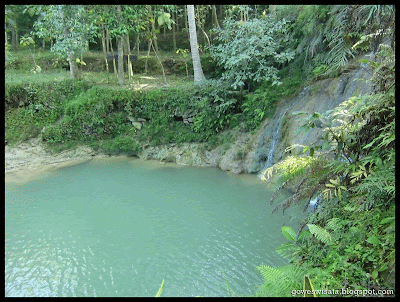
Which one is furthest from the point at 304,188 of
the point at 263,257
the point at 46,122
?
the point at 46,122

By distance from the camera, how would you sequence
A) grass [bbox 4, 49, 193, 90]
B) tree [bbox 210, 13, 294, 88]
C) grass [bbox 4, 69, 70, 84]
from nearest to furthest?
tree [bbox 210, 13, 294, 88]
grass [bbox 4, 69, 70, 84]
grass [bbox 4, 49, 193, 90]

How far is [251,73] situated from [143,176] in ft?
17.6

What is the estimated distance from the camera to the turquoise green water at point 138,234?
5.66m

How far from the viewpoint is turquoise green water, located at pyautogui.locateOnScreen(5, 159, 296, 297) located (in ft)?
18.6

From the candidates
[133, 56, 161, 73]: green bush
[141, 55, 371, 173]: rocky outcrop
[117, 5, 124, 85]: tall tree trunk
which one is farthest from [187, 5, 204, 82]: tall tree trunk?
[133, 56, 161, 73]: green bush

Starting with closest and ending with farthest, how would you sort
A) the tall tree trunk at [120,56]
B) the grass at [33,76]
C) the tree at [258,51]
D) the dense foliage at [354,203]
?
the dense foliage at [354,203] → the tree at [258,51] → the tall tree trunk at [120,56] → the grass at [33,76]

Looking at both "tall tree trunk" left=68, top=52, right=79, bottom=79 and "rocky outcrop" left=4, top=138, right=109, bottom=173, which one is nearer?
"rocky outcrop" left=4, top=138, right=109, bottom=173

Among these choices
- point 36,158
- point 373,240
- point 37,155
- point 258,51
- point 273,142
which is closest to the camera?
point 373,240

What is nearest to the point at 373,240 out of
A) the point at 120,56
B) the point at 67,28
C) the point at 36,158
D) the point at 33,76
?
the point at 36,158

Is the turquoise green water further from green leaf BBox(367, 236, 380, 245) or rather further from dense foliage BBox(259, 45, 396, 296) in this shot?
green leaf BBox(367, 236, 380, 245)

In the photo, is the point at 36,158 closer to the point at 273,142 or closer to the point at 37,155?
the point at 37,155

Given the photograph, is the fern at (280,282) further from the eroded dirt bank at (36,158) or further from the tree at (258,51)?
the eroded dirt bank at (36,158)

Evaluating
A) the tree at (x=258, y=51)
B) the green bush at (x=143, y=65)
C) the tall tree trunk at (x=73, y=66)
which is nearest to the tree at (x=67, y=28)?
the tall tree trunk at (x=73, y=66)

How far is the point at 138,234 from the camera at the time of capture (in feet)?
23.9
